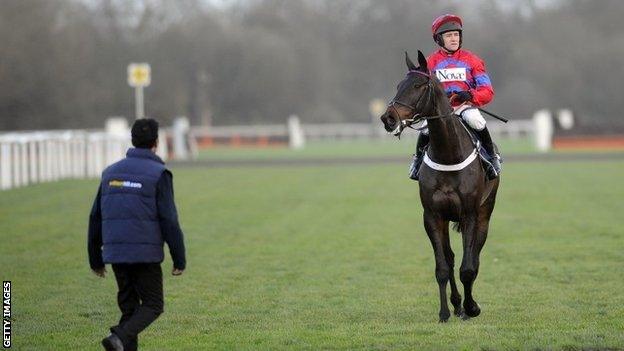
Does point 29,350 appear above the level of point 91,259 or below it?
below

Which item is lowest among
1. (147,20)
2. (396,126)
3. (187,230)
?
(187,230)

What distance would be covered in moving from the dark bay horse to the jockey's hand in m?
0.21

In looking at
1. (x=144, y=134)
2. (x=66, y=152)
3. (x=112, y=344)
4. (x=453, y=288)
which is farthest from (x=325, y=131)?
(x=112, y=344)

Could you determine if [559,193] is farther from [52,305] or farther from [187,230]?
[52,305]

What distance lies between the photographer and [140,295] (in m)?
7.23

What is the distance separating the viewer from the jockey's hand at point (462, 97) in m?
9.67

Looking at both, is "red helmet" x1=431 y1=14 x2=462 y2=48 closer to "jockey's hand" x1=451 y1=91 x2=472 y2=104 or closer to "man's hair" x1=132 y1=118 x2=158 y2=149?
"jockey's hand" x1=451 y1=91 x2=472 y2=104

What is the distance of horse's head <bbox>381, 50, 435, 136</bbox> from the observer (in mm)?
8891

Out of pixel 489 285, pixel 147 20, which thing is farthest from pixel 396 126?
pixel 147 20

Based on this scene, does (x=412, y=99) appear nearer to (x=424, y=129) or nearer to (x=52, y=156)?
Result: (x=424, y=129)

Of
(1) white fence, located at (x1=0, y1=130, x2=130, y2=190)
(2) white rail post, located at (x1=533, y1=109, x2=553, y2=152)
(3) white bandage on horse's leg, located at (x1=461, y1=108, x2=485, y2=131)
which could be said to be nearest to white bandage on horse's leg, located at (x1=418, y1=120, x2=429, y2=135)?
(3) white bandage on horse's leg, located at (x1=461, y1=108, x2=485, y2=131)

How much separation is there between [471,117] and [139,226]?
345cm

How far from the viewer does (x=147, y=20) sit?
66438 millimetres

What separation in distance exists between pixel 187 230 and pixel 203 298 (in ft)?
21.2
